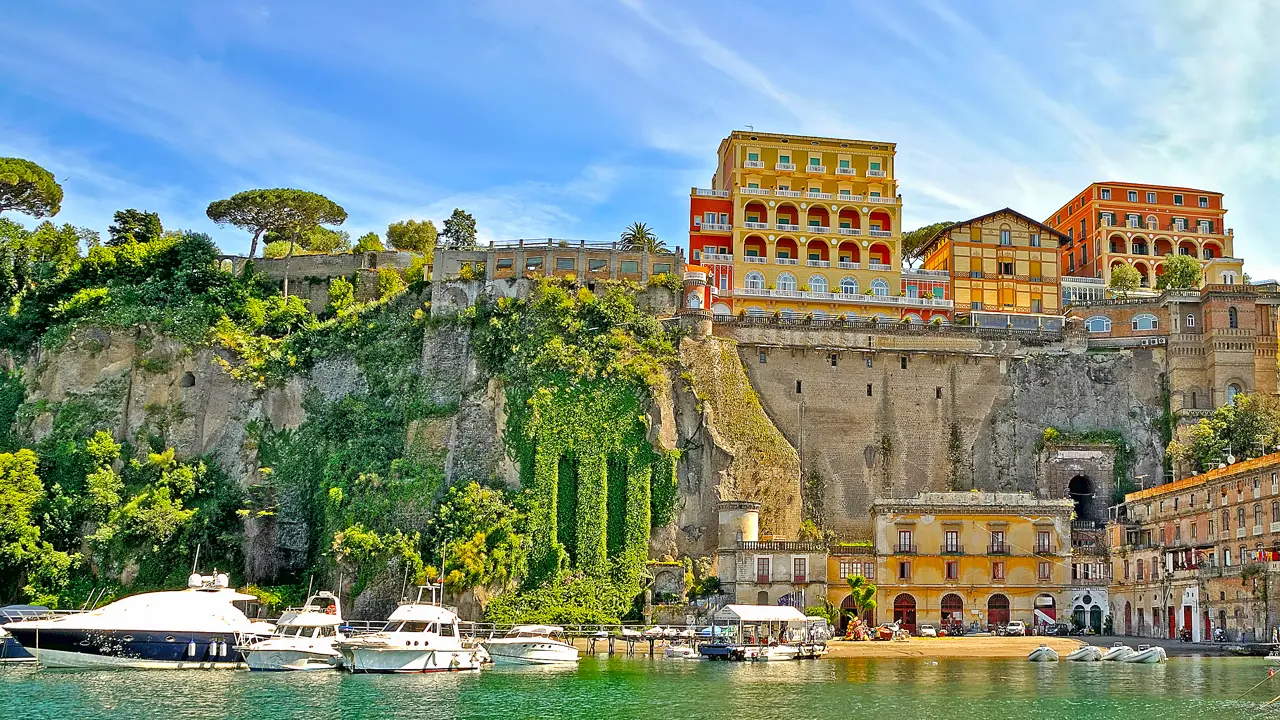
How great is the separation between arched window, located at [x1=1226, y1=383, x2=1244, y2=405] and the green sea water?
71.9ft

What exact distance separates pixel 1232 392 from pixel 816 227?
78.6ft

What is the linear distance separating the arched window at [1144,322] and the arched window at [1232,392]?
4.99m

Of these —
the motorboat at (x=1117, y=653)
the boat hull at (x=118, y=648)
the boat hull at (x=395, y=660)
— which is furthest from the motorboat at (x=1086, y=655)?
the boat hull at (x=118, y=648)

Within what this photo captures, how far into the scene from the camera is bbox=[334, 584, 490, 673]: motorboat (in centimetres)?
4594

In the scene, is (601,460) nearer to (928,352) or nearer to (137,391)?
(928,352)

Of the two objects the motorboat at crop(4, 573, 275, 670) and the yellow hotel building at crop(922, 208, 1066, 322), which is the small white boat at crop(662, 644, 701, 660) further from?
the yellow hotel building at crop(922, 208, 1066, 322)

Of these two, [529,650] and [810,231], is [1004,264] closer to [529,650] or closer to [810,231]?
[810,231]

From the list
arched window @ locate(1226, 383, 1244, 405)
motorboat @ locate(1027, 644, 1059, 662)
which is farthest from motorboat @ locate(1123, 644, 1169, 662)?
arched window @ locate(1226, 383, 1244, 405)

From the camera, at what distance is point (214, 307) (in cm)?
6750

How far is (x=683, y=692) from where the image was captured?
39.4 m

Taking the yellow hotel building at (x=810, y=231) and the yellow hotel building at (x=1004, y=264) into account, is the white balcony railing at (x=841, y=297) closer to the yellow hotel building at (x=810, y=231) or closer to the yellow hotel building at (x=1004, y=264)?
the yellow hotel building at (x=810, y=231)

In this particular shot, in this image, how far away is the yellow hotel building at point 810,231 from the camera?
→ 72375mm

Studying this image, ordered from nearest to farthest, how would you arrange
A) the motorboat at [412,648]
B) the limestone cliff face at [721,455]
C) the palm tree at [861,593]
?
the motorboat at [412,648] → the palm tree at [861,593] → the limestone cliff face at [721,455]

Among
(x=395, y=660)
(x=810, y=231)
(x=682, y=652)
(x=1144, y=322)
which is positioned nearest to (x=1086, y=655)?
(x=682, y=652)
